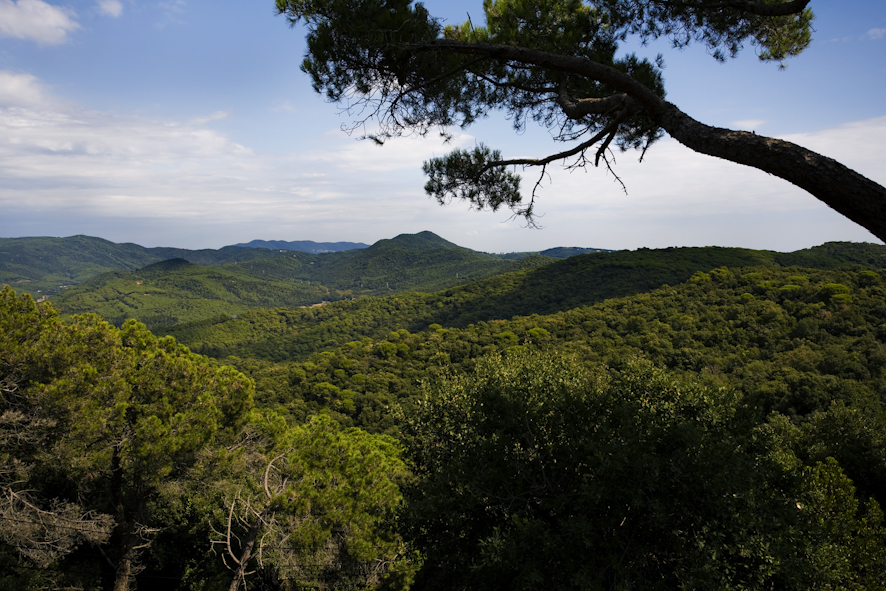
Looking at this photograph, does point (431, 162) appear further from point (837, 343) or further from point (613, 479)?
point (837, 343)

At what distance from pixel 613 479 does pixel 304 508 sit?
6659mm

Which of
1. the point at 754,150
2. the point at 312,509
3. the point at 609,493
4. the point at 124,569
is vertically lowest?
the point at 124,569

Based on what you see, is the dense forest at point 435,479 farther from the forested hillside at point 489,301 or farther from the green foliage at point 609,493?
the forested hillside at point 489,301

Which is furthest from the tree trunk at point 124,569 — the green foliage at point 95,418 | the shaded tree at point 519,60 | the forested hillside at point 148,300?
the forested hillside at point 148,300

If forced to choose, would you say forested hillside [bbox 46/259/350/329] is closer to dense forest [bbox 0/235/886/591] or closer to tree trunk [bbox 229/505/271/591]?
dense forest [bbox 0/235/886/591]

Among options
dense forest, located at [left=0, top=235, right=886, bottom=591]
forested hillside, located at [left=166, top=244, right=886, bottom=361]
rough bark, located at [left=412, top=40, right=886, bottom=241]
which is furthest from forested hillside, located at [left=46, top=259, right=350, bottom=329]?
rough bark, located at [left=412, top=40, right=886, bottom=241]

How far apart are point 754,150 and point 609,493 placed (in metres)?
3.56

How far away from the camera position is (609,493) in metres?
4.41

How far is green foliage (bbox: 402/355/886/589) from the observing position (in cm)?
412

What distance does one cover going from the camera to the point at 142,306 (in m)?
162

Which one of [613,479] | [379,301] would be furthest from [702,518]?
[379,301]

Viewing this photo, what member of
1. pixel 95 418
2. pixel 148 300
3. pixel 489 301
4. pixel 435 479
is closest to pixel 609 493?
pixel 435 479

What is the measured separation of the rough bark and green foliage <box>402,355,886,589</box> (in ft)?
9.40

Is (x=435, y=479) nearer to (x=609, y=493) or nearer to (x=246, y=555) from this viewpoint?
(x=609, y=493)
